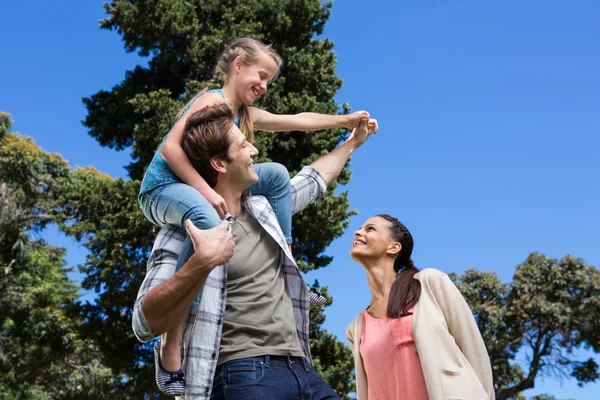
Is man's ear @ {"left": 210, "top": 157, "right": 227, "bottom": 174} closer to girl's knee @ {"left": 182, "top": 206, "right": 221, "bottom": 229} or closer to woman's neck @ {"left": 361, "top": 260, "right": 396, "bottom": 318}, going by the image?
girl's knee @ {"left": 182, "top": 206, "right": 221, "bottom": 229}

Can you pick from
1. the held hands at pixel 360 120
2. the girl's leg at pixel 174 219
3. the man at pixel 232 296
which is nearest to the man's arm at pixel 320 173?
the held hands at pixel 360 120

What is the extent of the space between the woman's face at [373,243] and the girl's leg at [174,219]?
4.86 ft

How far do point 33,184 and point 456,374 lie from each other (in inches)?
609

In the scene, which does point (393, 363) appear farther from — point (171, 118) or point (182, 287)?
point (171, 118)

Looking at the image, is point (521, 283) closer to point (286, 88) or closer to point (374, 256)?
point (286, 88)

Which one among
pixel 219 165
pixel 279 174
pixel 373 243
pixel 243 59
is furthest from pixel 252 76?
pixel 373 243

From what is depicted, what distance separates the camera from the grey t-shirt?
2.07 m

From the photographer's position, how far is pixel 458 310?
3283 millimetres

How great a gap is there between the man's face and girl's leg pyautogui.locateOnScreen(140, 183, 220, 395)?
0.14 m

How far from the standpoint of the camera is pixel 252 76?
297 centimetres

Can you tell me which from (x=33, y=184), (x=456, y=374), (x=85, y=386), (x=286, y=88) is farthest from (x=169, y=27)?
(x=456, y=374)

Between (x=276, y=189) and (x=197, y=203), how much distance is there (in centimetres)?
40

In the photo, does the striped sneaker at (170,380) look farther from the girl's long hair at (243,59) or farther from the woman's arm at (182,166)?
the girl's long hair at (243,59)

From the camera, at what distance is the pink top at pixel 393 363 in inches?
125
